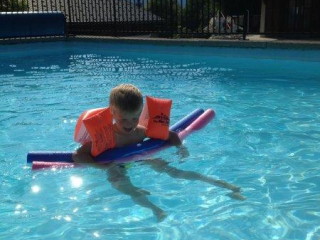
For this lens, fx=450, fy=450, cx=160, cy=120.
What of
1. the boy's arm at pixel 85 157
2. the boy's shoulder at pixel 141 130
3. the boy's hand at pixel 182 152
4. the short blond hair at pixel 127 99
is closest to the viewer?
the short blond hair at pixel 127 99

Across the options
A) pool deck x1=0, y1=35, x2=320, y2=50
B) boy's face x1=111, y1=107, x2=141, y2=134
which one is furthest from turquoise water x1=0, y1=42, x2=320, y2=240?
pool deck x1=0, y1=35, x2=320, y2=50

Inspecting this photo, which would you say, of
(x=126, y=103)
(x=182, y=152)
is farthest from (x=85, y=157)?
(x=182, y=152)

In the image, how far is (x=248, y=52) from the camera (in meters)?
10.1

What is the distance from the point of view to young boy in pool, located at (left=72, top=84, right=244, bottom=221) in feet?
9.84

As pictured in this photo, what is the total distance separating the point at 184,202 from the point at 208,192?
22 cm

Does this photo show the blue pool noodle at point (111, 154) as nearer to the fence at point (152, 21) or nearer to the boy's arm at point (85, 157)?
the boy's arm at point (85, 157)

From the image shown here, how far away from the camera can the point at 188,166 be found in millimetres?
3637

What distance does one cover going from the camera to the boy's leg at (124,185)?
306 centimetres

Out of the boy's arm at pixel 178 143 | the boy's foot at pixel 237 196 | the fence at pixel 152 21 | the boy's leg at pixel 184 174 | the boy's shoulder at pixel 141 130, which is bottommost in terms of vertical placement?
the boy's foot at pixel 237 196

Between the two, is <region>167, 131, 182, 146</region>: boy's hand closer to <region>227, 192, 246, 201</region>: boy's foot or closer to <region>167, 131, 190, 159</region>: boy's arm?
<region>167, 131, 190, 159</region>: boy's arm

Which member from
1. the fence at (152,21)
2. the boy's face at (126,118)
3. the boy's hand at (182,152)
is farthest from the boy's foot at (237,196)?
the fence at (152,21)

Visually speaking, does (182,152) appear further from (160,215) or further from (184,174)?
(160,215)

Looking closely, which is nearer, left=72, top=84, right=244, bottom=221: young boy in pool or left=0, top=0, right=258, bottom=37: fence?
left=72, top=84, right=244, bottom=221: young boy in pool

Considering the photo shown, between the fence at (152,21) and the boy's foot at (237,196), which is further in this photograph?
the fence at (152,21)
